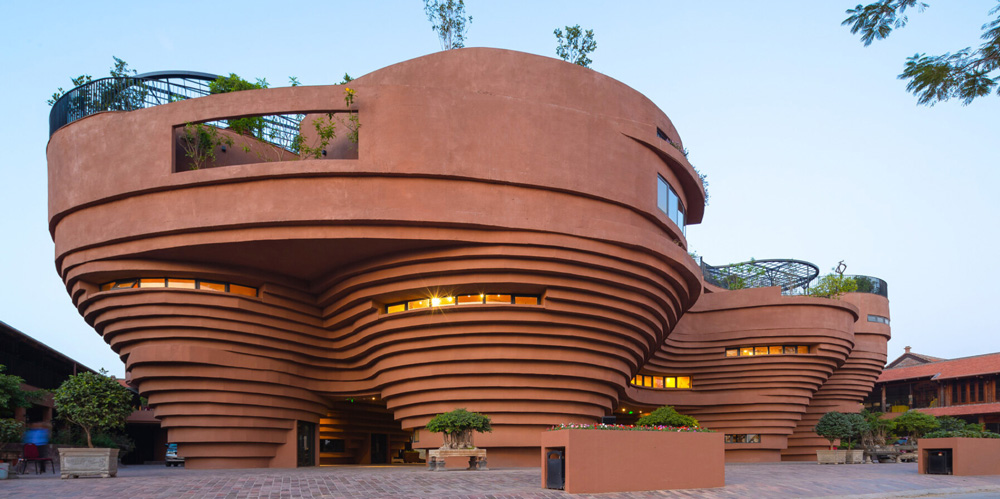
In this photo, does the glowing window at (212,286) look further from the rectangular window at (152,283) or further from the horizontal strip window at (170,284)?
the rectangular window at (152,283)

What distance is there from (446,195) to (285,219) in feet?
14.6

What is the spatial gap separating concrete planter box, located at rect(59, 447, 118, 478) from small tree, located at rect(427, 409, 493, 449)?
26.7 ft

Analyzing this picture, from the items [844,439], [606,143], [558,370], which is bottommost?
[844,439]

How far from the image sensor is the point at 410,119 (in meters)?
22.7

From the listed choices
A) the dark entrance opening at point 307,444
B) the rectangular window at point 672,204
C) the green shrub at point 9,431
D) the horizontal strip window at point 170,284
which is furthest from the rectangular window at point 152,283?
the rectangular window at point 672,204

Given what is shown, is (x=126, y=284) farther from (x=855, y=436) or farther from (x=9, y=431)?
(x=855, y=436)

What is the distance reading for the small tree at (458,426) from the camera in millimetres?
22078

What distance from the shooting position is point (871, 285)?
50469 mm

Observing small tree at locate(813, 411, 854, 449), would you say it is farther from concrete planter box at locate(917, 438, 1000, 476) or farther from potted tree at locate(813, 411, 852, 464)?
concrete planter box at locate(917, 438, 1000, 476)

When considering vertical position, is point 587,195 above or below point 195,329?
above

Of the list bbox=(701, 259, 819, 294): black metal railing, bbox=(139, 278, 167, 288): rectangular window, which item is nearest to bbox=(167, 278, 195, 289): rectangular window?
bbox=(139, 278, 167, 288): rectangular window

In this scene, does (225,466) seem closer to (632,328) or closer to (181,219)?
(181,219)

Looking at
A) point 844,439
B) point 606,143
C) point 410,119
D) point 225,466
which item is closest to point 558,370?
point 606,143

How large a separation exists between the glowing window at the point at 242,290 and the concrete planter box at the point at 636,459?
12709 millimetres
